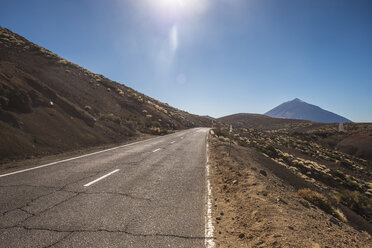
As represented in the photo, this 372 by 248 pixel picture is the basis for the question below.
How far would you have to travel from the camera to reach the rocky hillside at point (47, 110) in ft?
33.7

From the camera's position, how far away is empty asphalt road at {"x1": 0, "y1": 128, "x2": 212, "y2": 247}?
3.10 metres

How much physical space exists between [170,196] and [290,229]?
3.07m

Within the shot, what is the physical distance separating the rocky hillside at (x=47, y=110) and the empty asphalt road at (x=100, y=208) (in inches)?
187

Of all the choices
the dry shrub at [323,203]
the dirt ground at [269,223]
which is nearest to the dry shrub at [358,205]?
the dry shrub at [323,203]

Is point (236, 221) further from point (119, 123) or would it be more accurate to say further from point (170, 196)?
point (119, 123)

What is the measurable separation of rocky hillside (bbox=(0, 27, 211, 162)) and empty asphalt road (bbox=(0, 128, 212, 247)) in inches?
187

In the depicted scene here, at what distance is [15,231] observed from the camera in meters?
3.14

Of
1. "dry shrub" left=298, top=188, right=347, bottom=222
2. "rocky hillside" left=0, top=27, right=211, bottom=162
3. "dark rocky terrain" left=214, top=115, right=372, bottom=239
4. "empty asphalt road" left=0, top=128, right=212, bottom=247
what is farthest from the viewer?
"rocky hillside" left=0, top=27, right=211, bottom=162

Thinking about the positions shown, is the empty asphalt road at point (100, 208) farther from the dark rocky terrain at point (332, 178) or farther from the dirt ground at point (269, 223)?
the dark rocky terrain at point (332, 178)

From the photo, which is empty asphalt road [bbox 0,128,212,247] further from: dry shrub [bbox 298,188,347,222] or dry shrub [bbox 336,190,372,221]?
dry shrub [bbox 336,190,372,221]

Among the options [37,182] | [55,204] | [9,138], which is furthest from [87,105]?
[55,204]

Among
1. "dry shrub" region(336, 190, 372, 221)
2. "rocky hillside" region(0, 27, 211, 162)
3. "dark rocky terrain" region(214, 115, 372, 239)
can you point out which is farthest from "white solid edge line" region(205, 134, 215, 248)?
"rocky hillside" region(0, 27, 211, 162)

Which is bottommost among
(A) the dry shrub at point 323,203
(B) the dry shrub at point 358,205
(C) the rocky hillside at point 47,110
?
(B) the dry shrub at point 358,205

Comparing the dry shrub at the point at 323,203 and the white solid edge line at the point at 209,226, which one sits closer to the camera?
the white solid edge line at the point at 209,226
